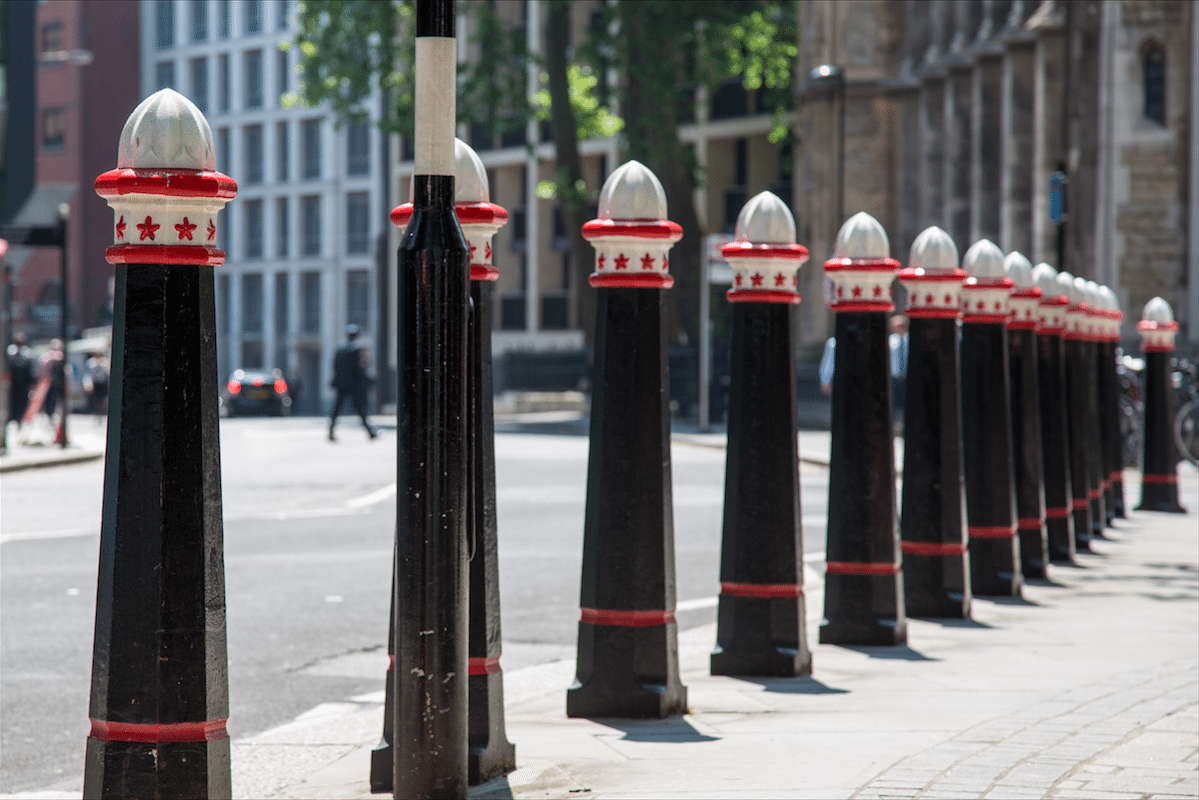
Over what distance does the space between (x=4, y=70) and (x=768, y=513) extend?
34649 mm

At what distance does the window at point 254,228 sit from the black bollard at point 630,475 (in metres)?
68.2

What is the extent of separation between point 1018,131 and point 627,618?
98.0 feet

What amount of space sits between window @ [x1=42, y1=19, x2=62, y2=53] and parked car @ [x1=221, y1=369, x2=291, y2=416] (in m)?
10.9

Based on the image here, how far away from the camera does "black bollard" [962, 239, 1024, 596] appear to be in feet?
29.2

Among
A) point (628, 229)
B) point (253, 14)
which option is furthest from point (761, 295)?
point (253, 14)

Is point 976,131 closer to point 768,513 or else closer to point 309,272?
point 768,513

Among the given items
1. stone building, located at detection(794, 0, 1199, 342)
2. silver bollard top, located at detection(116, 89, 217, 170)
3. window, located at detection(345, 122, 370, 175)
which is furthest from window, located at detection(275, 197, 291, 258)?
silver bollard top, located at detection(116, 89, 217, 170)

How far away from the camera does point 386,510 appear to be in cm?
1516

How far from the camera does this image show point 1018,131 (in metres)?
33.7

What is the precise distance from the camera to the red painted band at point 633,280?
5.61 metres

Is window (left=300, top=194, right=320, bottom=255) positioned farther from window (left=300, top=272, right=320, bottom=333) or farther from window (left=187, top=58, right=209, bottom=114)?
window (left=187, top=58, right=209, bottom=114)

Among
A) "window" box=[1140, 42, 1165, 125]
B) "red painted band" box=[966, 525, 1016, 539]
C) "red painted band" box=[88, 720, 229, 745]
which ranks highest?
"window" box=[1140, 42, 1165, 125]

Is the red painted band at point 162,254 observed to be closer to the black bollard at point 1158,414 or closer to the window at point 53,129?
the black bollard at point 1158,414

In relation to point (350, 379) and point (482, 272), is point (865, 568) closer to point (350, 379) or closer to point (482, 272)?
point (482, 272)
